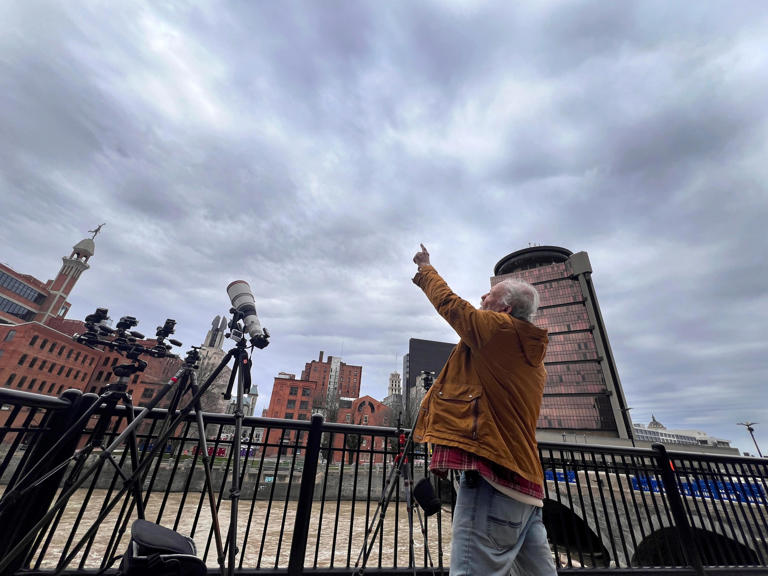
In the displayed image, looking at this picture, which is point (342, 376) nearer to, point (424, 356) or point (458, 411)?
point (424, 356)

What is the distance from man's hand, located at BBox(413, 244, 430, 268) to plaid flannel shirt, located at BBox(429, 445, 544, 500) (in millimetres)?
1430

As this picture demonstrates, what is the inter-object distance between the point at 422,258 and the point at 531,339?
3.63ft

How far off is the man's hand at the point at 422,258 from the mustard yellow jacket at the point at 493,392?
57 cm

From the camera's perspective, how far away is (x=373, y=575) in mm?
3000

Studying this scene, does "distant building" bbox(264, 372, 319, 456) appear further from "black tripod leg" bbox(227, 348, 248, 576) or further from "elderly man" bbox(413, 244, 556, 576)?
"elderly man" bbox(413, 244, 556, 576)

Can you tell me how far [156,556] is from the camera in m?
1.75

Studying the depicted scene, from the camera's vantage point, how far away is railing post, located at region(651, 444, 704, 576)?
380cm

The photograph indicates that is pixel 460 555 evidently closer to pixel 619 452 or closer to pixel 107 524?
pixel 619 452

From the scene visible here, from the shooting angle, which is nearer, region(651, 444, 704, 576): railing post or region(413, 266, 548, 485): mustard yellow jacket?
region(413, 266, 548, 485): mustard yellow jacket

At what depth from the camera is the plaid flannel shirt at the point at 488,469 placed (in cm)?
179

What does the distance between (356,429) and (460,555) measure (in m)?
1.71

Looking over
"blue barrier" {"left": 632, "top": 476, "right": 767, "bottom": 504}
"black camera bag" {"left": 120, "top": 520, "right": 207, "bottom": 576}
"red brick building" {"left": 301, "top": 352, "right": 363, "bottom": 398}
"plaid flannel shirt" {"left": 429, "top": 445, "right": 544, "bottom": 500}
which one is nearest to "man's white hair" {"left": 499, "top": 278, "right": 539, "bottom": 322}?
"plaid flannel shirt" {"left": 429, "top": 445, "right": 544, "bottom": 500}

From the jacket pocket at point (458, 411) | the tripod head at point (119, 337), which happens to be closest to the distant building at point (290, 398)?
the tripod head at point (119, 337)

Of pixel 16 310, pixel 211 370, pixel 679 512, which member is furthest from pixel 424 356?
pixel 679 512
